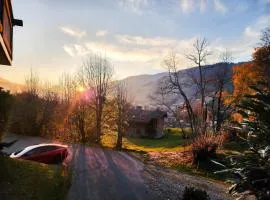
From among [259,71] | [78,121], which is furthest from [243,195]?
[259,71]

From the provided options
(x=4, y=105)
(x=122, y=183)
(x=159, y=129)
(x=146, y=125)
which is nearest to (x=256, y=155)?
(x=4, y=105)

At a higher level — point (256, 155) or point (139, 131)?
point (256, 155)

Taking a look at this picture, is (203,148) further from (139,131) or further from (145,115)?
(145,115)

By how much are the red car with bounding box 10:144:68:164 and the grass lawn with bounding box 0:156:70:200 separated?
8302 mm

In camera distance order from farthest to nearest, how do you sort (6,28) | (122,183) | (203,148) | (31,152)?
(203,148), (31,152), (122,183), (6,28)

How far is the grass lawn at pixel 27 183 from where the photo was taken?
888 cm

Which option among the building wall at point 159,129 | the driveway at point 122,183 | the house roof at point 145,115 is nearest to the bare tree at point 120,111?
the driveway at point 122,183

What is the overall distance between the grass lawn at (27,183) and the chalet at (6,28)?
124 inches

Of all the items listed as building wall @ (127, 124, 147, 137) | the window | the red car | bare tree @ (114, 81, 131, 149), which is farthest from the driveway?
building wall @ (127, 124, 147, 137)

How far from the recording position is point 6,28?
10.4 metres

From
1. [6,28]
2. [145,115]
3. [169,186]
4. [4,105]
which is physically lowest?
[169,186]

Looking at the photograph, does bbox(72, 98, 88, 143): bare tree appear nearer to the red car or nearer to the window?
the red car

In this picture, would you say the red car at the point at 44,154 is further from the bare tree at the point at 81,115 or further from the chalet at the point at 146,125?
the chalet at the point at 146,125

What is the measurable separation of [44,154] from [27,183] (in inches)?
447
